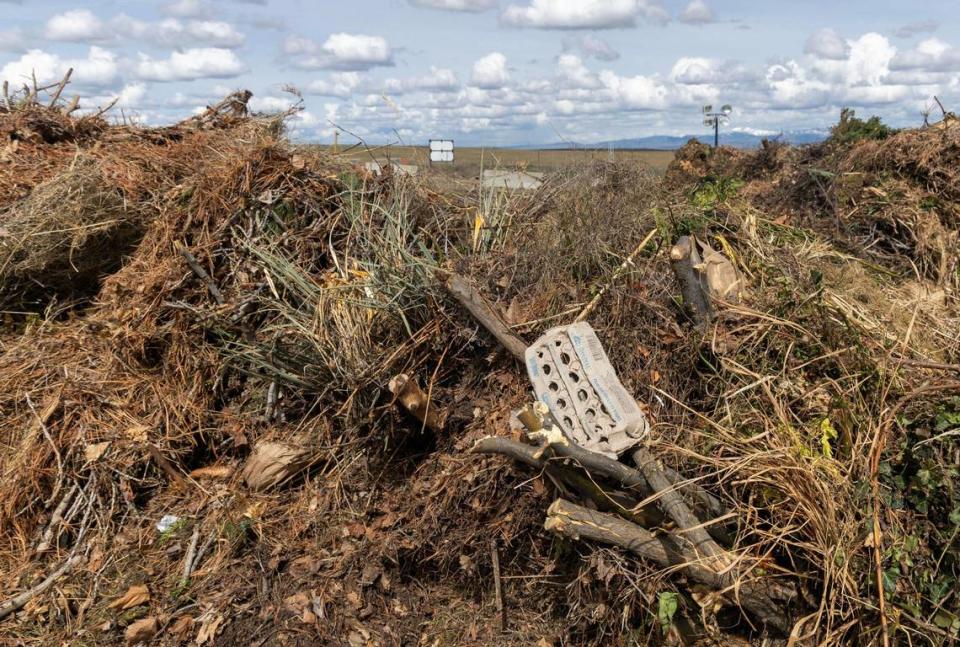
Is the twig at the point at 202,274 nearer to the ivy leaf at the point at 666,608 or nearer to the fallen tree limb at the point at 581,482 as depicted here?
the fallen tree limb at the point at 581,482

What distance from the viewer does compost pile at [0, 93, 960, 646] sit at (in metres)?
2.72

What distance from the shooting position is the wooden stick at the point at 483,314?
11.7ft

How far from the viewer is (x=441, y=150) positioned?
6000 millimetres

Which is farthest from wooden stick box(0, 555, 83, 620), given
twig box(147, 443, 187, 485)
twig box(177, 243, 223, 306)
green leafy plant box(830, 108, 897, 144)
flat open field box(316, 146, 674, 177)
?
green leafy plant box(830, 108, 897, 144)

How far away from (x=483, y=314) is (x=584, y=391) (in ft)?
2.38

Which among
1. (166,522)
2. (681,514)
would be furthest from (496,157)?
(166,522)

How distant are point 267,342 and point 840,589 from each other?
3304mm

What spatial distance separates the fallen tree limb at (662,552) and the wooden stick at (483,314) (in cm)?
99

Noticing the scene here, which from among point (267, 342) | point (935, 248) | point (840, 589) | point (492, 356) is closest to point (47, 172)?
point (267, 342)

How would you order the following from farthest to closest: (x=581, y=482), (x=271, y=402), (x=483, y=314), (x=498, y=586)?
(x=271, y=402)
(x=483, y=314)
(x=498, y=586)
(x=581, y=482)

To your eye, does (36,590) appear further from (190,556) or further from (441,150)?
(441,150)

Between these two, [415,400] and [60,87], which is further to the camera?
[60,87]

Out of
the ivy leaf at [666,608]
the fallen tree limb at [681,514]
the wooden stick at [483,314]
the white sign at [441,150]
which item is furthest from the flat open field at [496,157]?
the ivy leaf at [666,608]

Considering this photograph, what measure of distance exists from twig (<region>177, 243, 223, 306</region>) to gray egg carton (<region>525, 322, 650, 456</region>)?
2336mm
